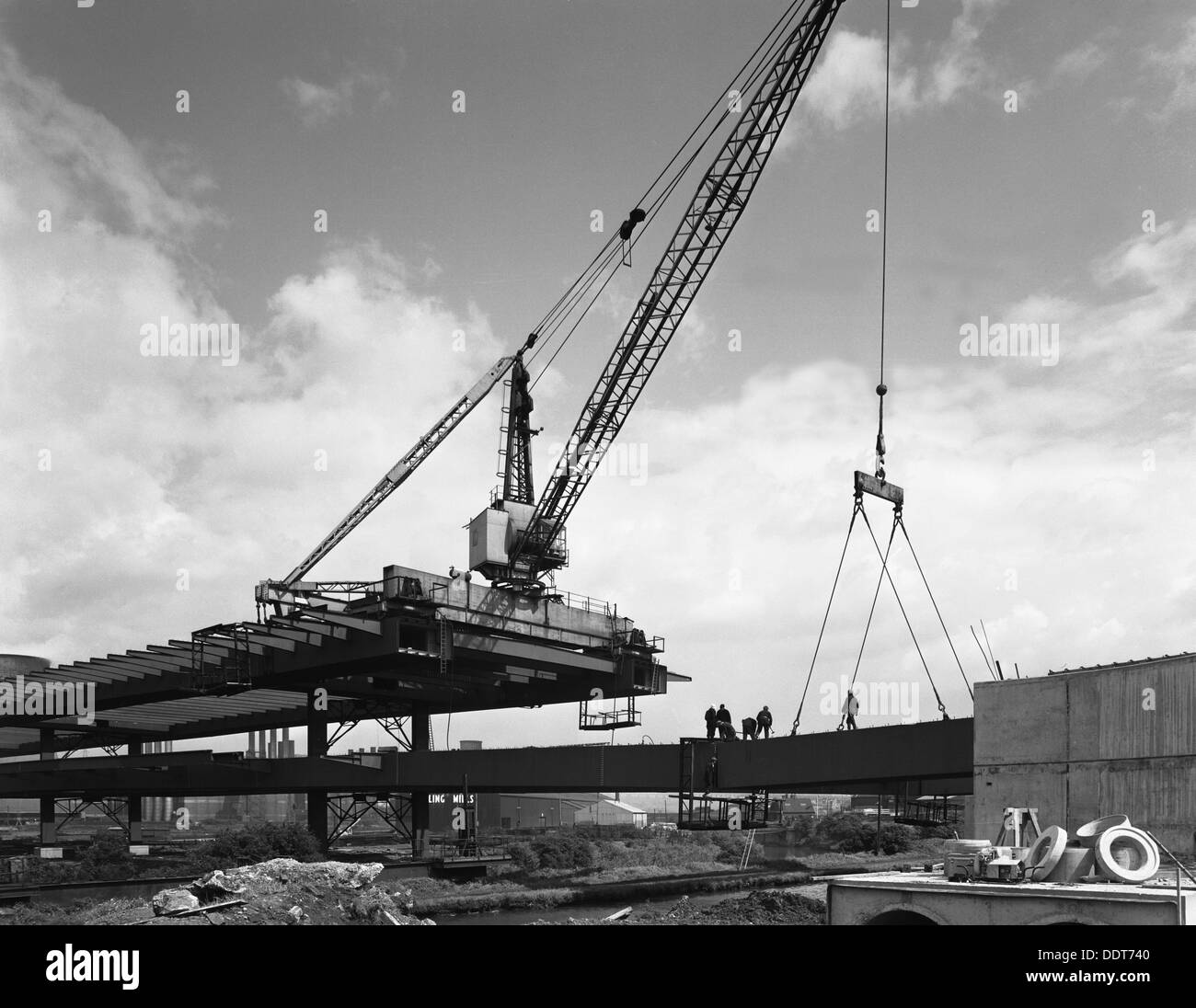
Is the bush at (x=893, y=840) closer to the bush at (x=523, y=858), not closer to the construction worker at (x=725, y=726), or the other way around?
the bush at (x=523, y=858)

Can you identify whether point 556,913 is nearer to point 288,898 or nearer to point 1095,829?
point 288,898

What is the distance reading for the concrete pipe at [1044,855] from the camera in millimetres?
20531

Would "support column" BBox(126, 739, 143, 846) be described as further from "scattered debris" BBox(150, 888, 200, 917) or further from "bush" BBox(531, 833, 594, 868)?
"scattered debris" BBox(150, 888, 200, 917)

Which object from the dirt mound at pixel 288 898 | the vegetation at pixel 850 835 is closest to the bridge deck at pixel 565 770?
the dirt mound at pixel 288 898

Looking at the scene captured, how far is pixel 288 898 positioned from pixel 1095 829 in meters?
18.8

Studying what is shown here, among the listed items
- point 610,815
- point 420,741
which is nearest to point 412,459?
point 420,741

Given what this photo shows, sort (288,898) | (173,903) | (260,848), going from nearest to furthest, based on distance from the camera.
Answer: (173,903) → (288,898) → (260,848)

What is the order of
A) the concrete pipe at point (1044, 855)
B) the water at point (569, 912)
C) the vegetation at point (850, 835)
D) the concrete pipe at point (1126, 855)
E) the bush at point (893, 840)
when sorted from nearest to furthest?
the concrete pipe at point (1126, 855) → the concrete pipe at point (1044, 855) → the water at point (569, 912) → the bush at point (893, 840) → the vegetation at point (850, 835)

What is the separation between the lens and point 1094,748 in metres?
25.9

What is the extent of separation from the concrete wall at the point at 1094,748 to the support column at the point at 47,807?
60.6m

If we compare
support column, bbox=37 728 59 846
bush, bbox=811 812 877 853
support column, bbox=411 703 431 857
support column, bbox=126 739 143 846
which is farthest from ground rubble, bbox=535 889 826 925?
support column, bbox=37 728 59 846
